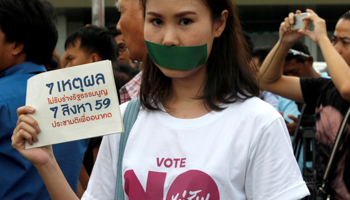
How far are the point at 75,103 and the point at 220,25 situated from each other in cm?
64

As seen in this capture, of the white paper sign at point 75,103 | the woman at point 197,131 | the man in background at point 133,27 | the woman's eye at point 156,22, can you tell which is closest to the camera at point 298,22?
the man in background at point 133,27

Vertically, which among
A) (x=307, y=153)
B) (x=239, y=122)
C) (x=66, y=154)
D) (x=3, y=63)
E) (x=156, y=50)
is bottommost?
(x=307, y=153)

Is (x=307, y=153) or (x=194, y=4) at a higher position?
(x=194, y=4)

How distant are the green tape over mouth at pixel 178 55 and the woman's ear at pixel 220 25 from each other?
103 millimetres

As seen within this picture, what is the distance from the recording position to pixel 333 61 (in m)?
2.62

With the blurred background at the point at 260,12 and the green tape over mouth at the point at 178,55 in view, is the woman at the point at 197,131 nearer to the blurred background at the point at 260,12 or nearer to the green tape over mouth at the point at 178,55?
the green tape over mouth at the point at 178,55

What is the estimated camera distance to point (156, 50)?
1.39 m

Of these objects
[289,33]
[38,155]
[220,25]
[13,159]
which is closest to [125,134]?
[38,155]

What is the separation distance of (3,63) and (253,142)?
57.7 inches

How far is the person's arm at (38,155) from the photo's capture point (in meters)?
1.37

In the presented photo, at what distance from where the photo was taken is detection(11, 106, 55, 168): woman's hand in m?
1.36

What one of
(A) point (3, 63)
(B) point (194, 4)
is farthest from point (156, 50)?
Answer: (A) point (3, 63)

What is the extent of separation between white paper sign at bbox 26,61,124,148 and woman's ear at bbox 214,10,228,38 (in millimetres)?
432

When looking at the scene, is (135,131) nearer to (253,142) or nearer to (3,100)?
(253,142)
